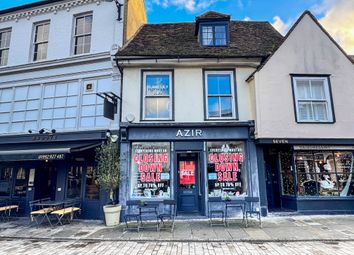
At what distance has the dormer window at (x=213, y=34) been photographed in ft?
39.5

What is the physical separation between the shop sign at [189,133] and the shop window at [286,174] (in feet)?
14.0

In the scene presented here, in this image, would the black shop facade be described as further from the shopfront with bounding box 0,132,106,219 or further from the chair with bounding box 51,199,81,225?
the chair with bounding box 51,199,81,225

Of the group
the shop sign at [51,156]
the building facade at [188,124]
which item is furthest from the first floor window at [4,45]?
the building facade at [188,124]

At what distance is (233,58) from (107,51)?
243 inches

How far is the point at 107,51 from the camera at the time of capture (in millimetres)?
11547

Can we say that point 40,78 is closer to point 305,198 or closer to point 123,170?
point 123,170

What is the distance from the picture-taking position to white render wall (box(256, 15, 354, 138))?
401 inches

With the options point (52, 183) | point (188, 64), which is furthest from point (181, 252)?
point (52, 183)

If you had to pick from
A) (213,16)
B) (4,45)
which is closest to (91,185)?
(4,45)

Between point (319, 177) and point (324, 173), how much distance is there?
0.99 feet

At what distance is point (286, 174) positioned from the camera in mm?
11133

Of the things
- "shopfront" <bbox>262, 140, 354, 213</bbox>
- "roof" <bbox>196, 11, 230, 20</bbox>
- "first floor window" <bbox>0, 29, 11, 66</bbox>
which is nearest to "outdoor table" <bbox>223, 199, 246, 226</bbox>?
"shopfront" <bbox>262, 140, 354, 213</bbox>

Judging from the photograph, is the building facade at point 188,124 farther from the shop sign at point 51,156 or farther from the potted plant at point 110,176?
the shop sign at point 51,156

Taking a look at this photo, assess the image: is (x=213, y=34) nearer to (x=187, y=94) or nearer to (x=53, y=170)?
(x=187, y=94)
